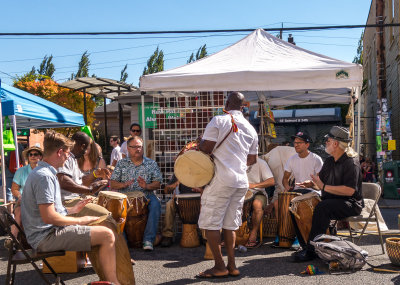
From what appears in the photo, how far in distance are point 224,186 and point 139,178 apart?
2.09 m

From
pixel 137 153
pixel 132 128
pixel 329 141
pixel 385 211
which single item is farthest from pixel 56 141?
pixel 385 211

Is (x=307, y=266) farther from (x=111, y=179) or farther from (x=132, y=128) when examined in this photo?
(x=132, y=128)

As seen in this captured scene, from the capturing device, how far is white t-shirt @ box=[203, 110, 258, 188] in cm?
493

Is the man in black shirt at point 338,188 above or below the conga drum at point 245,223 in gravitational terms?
above

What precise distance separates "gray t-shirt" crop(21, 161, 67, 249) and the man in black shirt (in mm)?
2973

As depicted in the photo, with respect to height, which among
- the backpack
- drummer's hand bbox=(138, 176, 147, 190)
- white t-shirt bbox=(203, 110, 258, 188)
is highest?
white t-shirt bbox=(203, 110, 258, 188)

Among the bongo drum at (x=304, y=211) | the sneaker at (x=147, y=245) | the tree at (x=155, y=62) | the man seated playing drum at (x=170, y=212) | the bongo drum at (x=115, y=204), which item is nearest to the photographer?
the bongo drum at (x=115, y=204)

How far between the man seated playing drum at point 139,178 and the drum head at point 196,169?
5.35 feet

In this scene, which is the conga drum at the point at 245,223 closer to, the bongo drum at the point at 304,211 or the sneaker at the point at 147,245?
the bongo drum at the point at 304,211

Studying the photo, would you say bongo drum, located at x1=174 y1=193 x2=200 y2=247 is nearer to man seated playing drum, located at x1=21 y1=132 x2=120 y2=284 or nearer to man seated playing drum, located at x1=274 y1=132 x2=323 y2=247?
man seated playing drum, located at x1=274 y1=132 x2=323 y2=247

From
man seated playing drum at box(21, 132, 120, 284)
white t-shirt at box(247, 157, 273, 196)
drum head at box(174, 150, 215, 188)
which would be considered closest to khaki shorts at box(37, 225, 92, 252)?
man seated playing drum at box(21, 132, 120, 284)

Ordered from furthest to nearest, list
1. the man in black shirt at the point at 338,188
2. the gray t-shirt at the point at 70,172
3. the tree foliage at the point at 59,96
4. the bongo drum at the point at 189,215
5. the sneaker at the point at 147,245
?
the tree foliage at the point at 59,96 < the bongo drum at the point at 189,215 < the sneaker at the point at 147,245 < the gray t-shirt at the point at 70,172 < the man in black shirt at the point at 338,188

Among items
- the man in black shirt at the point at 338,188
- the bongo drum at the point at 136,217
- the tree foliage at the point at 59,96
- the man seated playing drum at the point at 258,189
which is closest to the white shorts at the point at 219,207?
the man in black shirt at the point at 338,188

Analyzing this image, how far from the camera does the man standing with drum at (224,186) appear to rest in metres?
4.93
